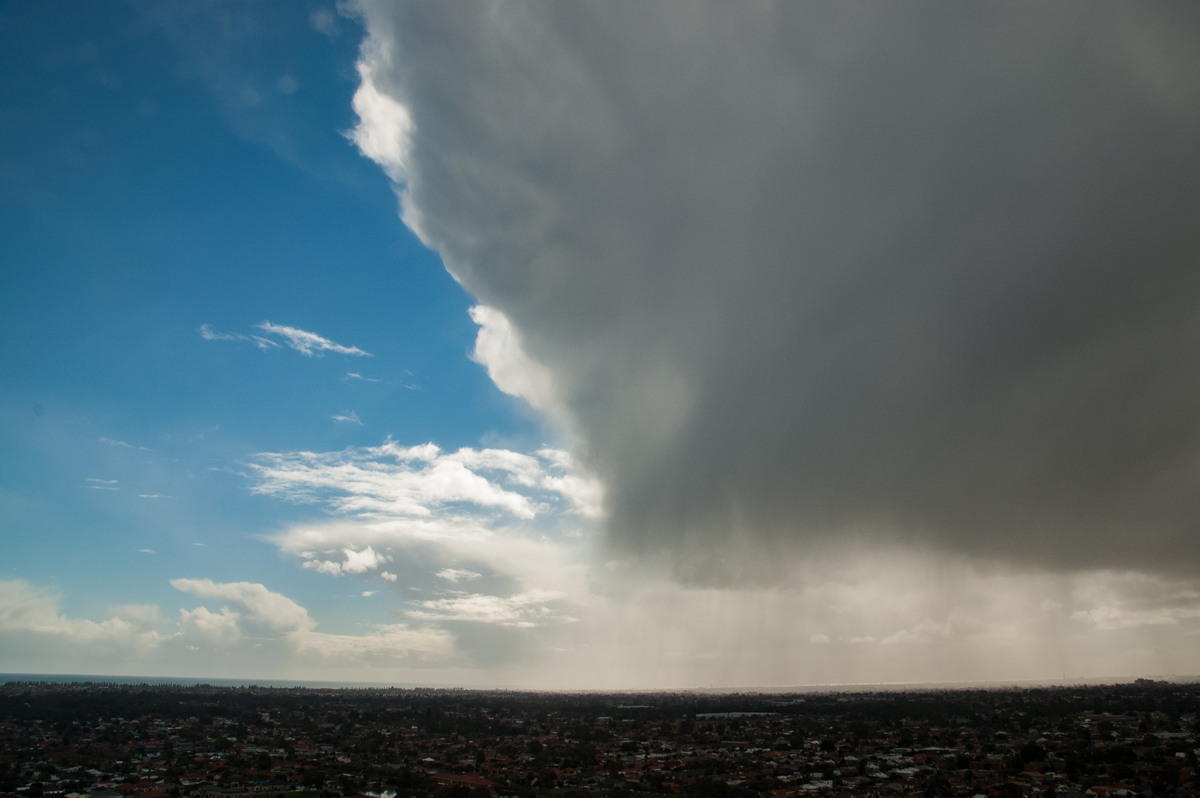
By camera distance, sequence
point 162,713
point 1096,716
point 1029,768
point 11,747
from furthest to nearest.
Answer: point 162,713 < point 1096,716 < point 11,747 < point 1029,768

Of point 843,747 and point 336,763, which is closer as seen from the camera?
point 336,763

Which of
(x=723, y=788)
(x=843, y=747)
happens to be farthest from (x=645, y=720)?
(x=723, y=788)

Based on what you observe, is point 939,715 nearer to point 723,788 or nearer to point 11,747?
point 723,788

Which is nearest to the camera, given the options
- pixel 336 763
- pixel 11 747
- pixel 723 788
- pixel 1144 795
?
pixel 1144 795

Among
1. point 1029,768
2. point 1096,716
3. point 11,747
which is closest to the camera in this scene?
point 1029,768

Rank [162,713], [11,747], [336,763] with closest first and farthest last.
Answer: [336,763] → [11,747] → [162,713]

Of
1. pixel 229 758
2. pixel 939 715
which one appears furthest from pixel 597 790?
pixel 939 715

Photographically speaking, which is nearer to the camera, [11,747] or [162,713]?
[11,747]

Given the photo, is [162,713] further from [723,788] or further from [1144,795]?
[1144,795]
